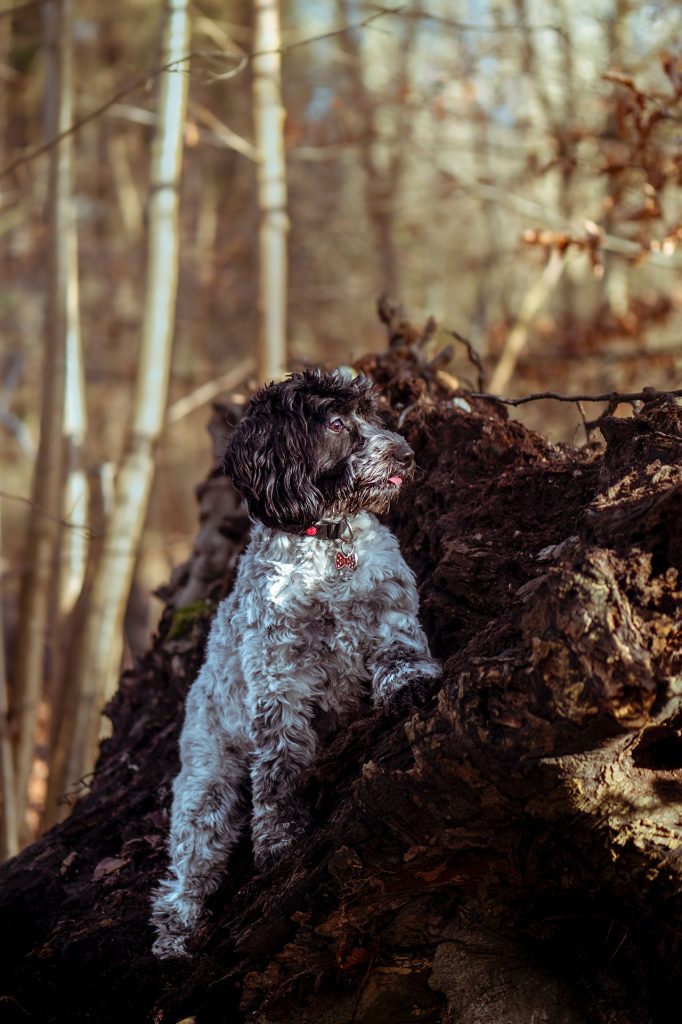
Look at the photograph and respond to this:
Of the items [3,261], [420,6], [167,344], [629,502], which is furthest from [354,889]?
[3,261]

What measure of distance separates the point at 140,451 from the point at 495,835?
20.0 ft

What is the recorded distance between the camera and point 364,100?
18.3m

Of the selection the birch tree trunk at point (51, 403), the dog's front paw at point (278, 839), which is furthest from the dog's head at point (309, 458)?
the birch tree trunk at point (51, 403)

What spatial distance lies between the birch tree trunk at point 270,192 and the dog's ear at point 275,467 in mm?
7739

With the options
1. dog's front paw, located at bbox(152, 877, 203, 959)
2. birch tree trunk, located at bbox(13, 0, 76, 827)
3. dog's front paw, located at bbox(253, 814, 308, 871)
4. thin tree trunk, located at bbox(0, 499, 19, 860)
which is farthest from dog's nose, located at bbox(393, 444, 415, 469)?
birch tree trunk, located at bbox(13, 0, 76, 827)

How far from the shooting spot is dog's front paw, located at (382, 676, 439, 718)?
12.2 feet

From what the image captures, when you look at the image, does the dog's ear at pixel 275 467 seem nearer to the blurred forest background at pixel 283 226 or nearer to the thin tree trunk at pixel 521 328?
the blurred forest background at pixel 283 226

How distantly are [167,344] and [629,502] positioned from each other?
21.6 ft

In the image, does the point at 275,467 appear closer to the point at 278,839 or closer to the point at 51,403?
the point at 278,839

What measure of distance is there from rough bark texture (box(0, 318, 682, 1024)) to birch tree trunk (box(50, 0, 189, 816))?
12.8 ft

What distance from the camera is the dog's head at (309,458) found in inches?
158

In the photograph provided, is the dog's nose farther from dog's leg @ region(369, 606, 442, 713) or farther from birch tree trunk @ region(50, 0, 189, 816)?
birch tree trunk @ region(50, 0, 189, 816)

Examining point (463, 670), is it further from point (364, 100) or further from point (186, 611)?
point (364, 100)

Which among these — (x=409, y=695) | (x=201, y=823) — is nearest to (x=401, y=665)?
(x=409, y=695)
